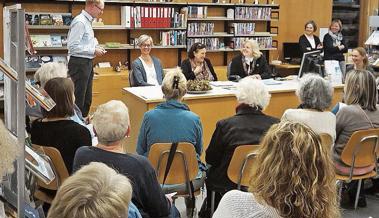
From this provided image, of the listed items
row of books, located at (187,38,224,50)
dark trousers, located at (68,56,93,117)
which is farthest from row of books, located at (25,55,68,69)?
row of books, located at (187,38,224,50)

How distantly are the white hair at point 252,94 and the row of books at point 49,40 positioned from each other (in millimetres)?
4334

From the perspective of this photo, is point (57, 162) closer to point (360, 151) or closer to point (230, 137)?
point (230, 137)

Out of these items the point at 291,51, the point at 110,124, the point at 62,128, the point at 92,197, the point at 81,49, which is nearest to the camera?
the point at 92,197

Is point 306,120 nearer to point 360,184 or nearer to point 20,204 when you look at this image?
point 360,184

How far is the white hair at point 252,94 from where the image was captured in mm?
3396

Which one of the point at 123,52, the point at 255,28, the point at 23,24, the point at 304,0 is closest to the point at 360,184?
the point at 23,24

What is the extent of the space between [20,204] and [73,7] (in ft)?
20.3

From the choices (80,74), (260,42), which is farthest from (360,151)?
(260,42)

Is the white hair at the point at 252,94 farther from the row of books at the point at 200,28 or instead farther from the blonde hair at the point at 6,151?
the row of books at the point at 200,28

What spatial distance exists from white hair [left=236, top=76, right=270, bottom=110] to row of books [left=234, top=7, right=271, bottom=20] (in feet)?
17.4

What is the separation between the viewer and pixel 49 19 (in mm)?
7016

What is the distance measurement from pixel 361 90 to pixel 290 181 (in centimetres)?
238

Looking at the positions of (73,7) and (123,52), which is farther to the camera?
(123,52)

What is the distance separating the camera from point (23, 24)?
1.58 m
